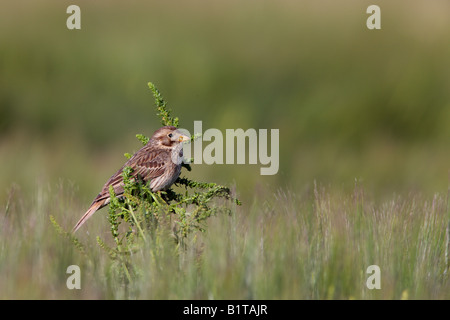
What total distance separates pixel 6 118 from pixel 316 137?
11.3 ft

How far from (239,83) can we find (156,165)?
5.18 metres

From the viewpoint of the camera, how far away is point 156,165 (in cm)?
581

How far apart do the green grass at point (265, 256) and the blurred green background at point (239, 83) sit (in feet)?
13.2

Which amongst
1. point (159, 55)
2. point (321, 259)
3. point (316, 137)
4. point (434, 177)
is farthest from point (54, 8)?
point (321, 259)

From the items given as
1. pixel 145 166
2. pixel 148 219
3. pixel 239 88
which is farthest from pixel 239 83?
pixel 148 219

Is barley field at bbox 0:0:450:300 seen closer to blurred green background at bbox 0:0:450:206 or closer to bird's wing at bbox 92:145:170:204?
blurred green background at bbox 0:0:450:206

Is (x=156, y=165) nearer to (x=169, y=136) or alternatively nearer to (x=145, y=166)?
(x=145, y=166)

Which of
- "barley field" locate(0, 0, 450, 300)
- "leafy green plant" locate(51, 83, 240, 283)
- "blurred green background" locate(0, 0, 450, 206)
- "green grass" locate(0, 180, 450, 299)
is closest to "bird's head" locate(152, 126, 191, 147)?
"barley field" locate(0, 0, 450, 300)

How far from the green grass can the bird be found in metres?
0.81

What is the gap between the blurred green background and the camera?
372 inches

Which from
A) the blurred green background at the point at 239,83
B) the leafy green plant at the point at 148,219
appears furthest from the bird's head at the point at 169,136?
the blurred green background at the point at 239,83
